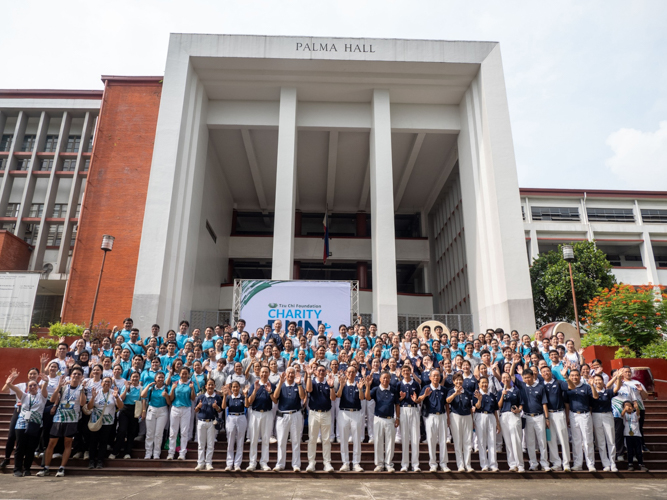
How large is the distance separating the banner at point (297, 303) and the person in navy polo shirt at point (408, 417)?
5.59 meters

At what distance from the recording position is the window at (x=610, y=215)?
29.5m

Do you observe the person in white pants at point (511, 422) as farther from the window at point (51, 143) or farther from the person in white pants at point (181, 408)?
the window at point (51, 143)

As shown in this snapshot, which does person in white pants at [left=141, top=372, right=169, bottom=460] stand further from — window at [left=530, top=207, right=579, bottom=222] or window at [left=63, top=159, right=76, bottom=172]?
window at [left=530, top=207, right=579, bottom=222]

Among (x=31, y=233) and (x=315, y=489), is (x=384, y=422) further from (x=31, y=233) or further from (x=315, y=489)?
(x=31, y=233)

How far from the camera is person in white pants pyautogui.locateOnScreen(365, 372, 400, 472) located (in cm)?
702

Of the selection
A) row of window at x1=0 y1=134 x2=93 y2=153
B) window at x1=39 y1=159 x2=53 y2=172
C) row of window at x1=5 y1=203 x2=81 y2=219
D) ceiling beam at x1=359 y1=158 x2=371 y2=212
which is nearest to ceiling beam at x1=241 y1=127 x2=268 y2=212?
ceiling beam at x1=359 y1=158 x2=371 y2=212

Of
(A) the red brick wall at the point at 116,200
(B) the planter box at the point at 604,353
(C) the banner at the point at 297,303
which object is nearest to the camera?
(B) the planter box at the point at 604,353

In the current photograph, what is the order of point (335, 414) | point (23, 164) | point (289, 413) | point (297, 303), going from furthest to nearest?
1. point (23, 164)
2. point (297, 303)
3. point (335, 414)
4. point (289, 413)

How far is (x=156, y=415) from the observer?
749cm

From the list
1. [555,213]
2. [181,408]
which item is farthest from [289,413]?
[555,213]

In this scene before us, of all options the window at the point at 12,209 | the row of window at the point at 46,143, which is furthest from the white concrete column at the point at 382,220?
the window at the point at 12,209

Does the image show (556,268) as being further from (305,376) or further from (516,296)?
(305,376)

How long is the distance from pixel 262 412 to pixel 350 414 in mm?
1404

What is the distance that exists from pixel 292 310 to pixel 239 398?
5.81m
